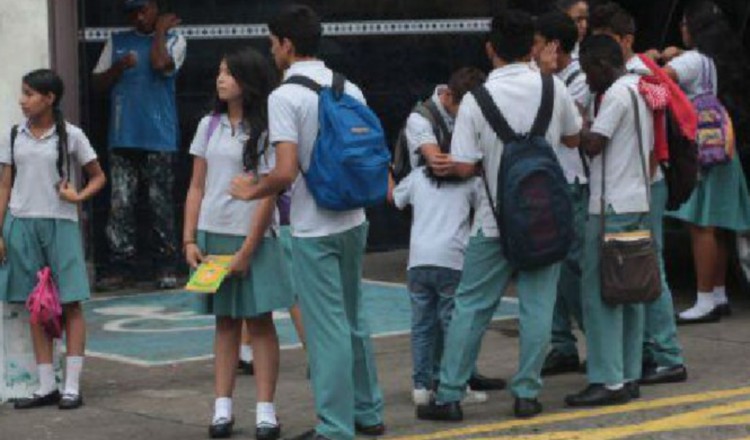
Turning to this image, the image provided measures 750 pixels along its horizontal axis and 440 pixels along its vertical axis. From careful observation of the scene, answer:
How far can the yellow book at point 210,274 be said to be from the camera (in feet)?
26.0

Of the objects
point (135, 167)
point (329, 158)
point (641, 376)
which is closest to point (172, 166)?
point (135, 167)

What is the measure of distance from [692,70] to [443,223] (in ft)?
9.16

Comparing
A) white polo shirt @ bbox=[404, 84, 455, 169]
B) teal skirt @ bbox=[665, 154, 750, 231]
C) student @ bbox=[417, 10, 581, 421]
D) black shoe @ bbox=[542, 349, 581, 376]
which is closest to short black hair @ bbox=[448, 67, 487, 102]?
white polo shirt @ bbox=[404, 84, 455, 169]

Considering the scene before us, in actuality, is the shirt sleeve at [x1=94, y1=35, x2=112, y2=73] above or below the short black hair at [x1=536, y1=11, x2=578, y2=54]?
below

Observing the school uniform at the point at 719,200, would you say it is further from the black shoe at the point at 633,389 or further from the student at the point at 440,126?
the student at the point at 440,126

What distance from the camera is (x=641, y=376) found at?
922 centimetres

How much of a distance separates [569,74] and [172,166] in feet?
14.9

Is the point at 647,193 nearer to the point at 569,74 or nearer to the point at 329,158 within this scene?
the point at 569,74

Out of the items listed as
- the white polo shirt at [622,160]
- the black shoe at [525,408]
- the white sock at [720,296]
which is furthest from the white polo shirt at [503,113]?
the white sock at [720,296]

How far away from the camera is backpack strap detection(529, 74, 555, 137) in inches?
322

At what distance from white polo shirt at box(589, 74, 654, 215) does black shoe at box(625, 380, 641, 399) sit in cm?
81

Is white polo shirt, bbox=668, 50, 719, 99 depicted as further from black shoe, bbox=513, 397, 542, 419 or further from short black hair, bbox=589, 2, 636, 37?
black shoe, bbox=513, 397, 542, 419

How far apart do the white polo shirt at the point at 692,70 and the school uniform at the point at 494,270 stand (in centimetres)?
256

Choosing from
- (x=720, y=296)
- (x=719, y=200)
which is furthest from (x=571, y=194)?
(x=720, y=296)
